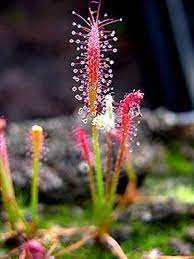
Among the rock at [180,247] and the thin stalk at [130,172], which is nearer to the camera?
the rock at [180,247]

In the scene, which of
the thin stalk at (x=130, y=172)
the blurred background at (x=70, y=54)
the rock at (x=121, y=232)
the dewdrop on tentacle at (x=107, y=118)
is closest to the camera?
the dewdrop on tentacle at (x=107, y=118)

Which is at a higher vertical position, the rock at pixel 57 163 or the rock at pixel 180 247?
the rock at pixel 57 163

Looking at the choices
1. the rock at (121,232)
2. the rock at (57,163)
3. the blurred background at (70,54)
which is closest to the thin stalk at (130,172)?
the rock at (57,163)

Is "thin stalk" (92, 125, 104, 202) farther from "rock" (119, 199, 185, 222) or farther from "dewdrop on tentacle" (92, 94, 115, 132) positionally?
"rock" (119, 199, 185, 222)

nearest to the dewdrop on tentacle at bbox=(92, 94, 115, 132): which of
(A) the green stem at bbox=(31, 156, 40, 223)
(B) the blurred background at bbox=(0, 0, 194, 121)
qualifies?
(A) the green stem at bbox=(31, 156, 40, 223)

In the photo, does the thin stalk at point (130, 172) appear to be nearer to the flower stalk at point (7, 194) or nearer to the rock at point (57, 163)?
the rock at point (57, 163)

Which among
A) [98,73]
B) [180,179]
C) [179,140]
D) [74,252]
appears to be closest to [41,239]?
[74,252]

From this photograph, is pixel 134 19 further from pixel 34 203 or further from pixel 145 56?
pixel 34 203
